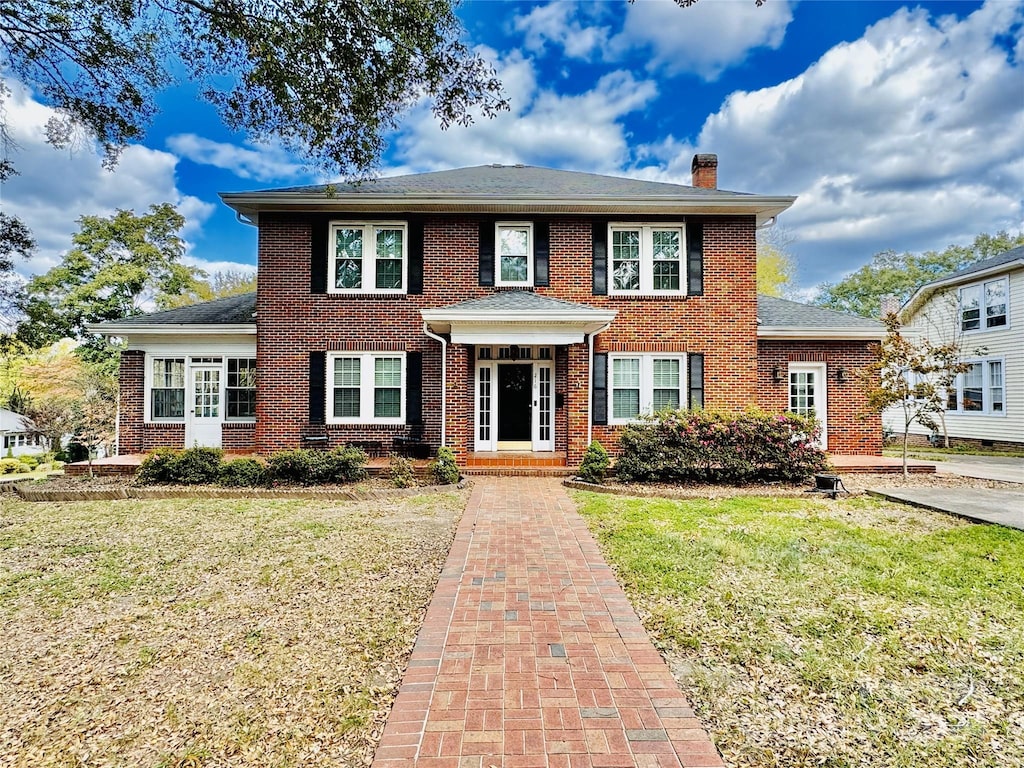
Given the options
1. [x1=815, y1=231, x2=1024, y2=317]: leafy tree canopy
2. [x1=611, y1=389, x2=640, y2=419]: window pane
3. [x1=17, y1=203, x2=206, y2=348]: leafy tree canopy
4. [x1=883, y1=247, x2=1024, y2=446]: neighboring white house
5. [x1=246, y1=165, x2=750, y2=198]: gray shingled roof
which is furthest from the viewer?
[x1=815, y1=231, x2=1024, y2=317]: leafy tree canopy

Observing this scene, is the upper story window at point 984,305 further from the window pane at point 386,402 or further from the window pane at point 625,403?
the window pane at point 386,402

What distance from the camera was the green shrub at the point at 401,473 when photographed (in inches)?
350

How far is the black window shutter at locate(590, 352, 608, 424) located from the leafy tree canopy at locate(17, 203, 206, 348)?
72.3 feet

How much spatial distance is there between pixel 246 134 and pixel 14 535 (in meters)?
6.57

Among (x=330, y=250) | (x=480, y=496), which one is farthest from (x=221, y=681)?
(x=330, y=250)

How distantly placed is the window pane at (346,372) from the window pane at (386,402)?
24.5 inches

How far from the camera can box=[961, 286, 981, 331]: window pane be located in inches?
688

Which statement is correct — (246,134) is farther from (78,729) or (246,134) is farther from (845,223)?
(845,223)

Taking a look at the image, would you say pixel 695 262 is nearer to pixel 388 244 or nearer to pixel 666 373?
pixel 666 373

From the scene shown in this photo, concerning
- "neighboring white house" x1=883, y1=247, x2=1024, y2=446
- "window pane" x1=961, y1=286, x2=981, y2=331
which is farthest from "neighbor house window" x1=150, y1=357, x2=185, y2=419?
"window pane" x1=961, y1=286, x2=981, y2=331

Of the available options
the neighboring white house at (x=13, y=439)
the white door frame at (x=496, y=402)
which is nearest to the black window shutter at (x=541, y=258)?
the white door frame at (x=496, y=402)

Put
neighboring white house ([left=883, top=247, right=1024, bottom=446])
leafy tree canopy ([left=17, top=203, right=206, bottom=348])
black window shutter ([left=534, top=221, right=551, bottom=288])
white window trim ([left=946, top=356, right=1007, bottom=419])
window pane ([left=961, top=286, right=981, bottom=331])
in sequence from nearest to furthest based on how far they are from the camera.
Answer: black window shutter ([left=534, top=221, right=551, bottom=288]) < neighboring white house ([left=883, top=247, right=1024, bottom=446]) < white window trim ([left=946, top=356, right=1007, bottom=419]) < window pane ([left=961, top=286, right=981, bottom=331]) < leafy tree canopy ([left=17, top=203, right=206, bottom=348])

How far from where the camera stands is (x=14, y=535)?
626 cm

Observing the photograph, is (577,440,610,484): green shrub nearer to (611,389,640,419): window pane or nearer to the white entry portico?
the white entry portico
